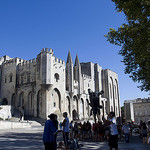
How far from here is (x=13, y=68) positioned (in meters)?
38.7

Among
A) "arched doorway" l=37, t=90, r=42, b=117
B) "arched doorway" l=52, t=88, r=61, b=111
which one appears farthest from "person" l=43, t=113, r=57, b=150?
"arched doorway" l=52, t=88, r=61, b=111

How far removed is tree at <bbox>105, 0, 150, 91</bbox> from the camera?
392 inches

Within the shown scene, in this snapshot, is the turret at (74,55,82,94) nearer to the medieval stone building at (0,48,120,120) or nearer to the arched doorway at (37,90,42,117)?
the medieval stone building at (0,48,120,120)

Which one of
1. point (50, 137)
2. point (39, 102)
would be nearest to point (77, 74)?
point (39, 102)

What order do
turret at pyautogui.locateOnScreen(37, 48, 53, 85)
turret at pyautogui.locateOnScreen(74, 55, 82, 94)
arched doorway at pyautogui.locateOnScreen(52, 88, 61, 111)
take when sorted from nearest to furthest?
turret at pyautogui.locateOnScreen(37, 48, 53, 85) → arched doorway at pyautogui.locateOnScreen(52, 88, 61, 111) → turret at pyautogui.locateOnScreen(74, 55, 82, 94)

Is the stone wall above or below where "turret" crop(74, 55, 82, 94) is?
below

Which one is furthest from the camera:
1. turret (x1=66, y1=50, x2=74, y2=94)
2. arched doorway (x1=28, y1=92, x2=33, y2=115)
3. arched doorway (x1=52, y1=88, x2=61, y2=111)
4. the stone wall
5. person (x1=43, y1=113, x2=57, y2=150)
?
turret (x1=66, y1=50, x2=74, y2=94)

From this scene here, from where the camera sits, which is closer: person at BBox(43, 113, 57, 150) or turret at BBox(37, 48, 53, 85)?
person at BBox(43, 113, 57, 150)

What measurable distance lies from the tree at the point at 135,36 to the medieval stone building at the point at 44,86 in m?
20.3

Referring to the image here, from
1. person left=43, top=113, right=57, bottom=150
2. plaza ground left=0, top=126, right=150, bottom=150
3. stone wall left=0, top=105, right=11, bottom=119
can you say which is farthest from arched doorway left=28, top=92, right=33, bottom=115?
person left=43, top=113, right=57, bottom=150

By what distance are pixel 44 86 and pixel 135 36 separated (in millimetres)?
23127

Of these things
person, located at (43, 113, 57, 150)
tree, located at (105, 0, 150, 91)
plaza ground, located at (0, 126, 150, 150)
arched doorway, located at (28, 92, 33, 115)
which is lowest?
plaza ground, located at (0, 126, 150, 150)

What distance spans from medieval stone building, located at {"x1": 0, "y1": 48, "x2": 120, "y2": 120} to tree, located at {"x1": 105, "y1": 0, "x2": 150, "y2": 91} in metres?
20.3

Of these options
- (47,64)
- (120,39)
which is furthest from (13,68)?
(120,39)
